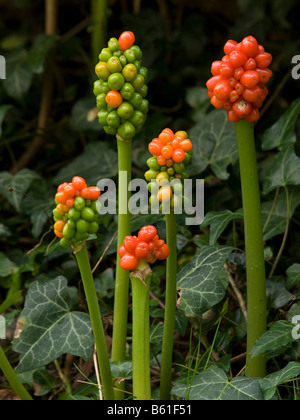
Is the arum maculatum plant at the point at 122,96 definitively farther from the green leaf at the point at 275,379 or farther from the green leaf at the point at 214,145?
the green leaf at the point at 214,145

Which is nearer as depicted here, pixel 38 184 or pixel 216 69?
pixel 216 69

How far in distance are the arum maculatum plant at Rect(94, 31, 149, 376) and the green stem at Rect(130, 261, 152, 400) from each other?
0.20m

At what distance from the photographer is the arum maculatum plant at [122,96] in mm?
1358

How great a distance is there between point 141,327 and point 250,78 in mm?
609

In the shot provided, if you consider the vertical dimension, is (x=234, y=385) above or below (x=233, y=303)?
below

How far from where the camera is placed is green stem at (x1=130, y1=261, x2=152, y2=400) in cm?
125

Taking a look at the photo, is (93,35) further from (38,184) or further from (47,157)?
(38,184)

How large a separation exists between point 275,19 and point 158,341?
202cm

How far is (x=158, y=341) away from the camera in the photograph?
1.61 meters

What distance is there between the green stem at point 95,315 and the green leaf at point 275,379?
364mm

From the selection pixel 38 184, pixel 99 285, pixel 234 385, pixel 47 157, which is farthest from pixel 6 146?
pixel 234 385

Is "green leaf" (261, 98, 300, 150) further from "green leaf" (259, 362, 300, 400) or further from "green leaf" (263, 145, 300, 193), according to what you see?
"green leaf" (259, 362, 300, 400)

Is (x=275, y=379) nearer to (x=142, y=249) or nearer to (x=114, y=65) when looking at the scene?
(x=142, y=249)

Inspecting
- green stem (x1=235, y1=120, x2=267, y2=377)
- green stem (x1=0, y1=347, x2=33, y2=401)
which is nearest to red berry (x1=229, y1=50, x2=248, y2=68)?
green stem (x1=235, y1=120, x2=267, y2=377)
